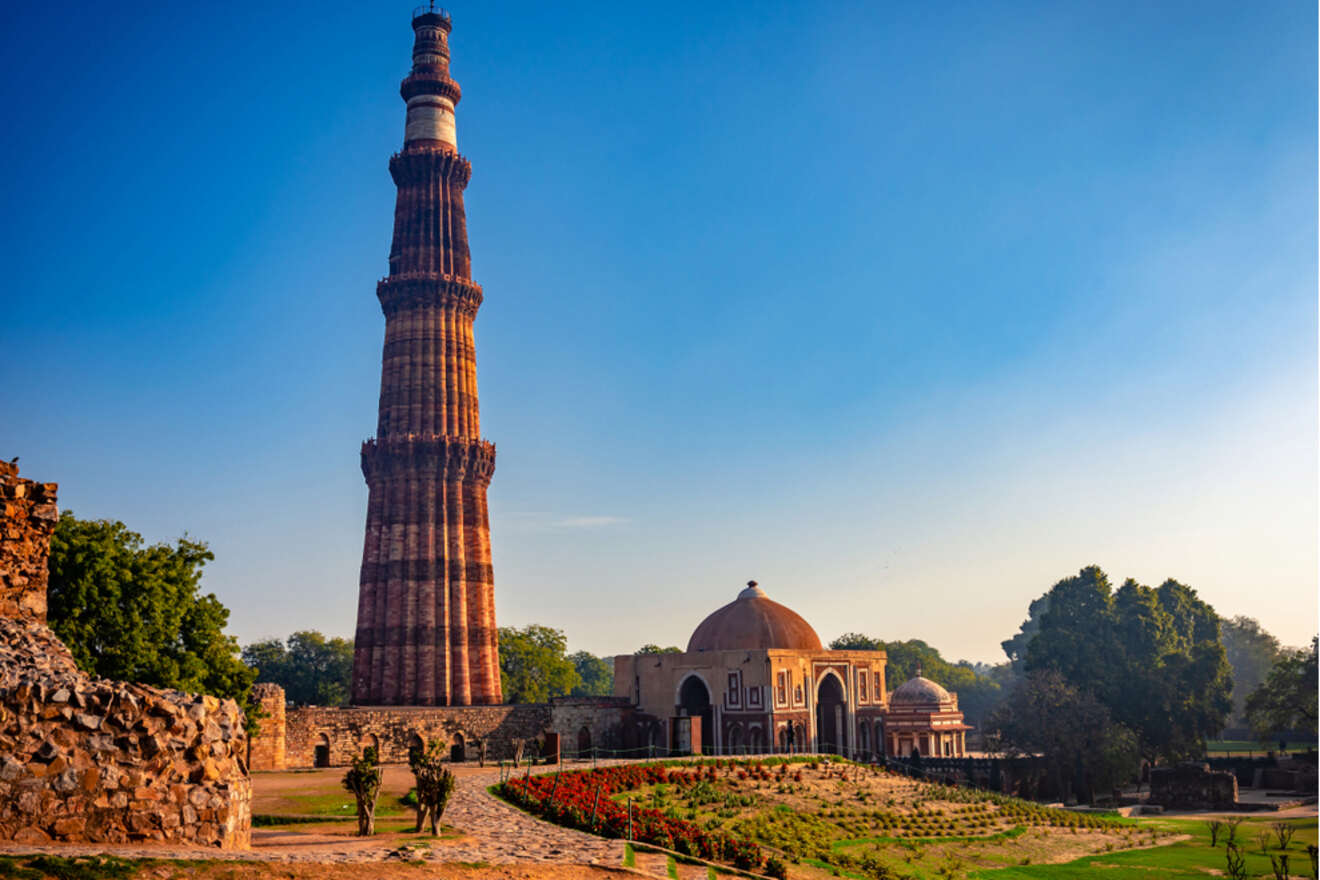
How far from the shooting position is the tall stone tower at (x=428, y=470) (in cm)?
4753

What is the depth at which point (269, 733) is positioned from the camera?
38.5m

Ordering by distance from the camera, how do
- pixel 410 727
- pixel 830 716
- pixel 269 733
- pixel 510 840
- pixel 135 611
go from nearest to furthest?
pixel 510 840 < pixel 135 611 < pixel 269 733 < pixel 410 727 < pixel 830 716

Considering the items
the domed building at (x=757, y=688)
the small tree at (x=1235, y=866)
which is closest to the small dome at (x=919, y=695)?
the domed building at (x=757, y=688)

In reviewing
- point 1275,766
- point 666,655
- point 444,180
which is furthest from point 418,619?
point 1275,766

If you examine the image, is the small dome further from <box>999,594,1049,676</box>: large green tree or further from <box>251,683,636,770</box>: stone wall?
<box>999,594,1049,676</box>: large green tree

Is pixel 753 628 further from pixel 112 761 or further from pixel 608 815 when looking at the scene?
pixel 112 761

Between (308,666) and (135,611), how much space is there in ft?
176

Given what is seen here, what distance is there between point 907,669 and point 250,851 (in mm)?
88459

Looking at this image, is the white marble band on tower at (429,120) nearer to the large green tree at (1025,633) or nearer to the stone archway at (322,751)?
the stone archway at (322,751)

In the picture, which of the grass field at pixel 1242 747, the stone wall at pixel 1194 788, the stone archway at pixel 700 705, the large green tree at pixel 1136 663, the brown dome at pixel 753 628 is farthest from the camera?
the grass field at pixel 1242 747

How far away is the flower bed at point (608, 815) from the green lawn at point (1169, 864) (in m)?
8.71

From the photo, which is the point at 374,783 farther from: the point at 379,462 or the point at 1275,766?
the point at 1275,766

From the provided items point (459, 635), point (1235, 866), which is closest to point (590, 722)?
point (459, 635)

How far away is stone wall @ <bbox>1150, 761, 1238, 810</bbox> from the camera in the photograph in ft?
148
